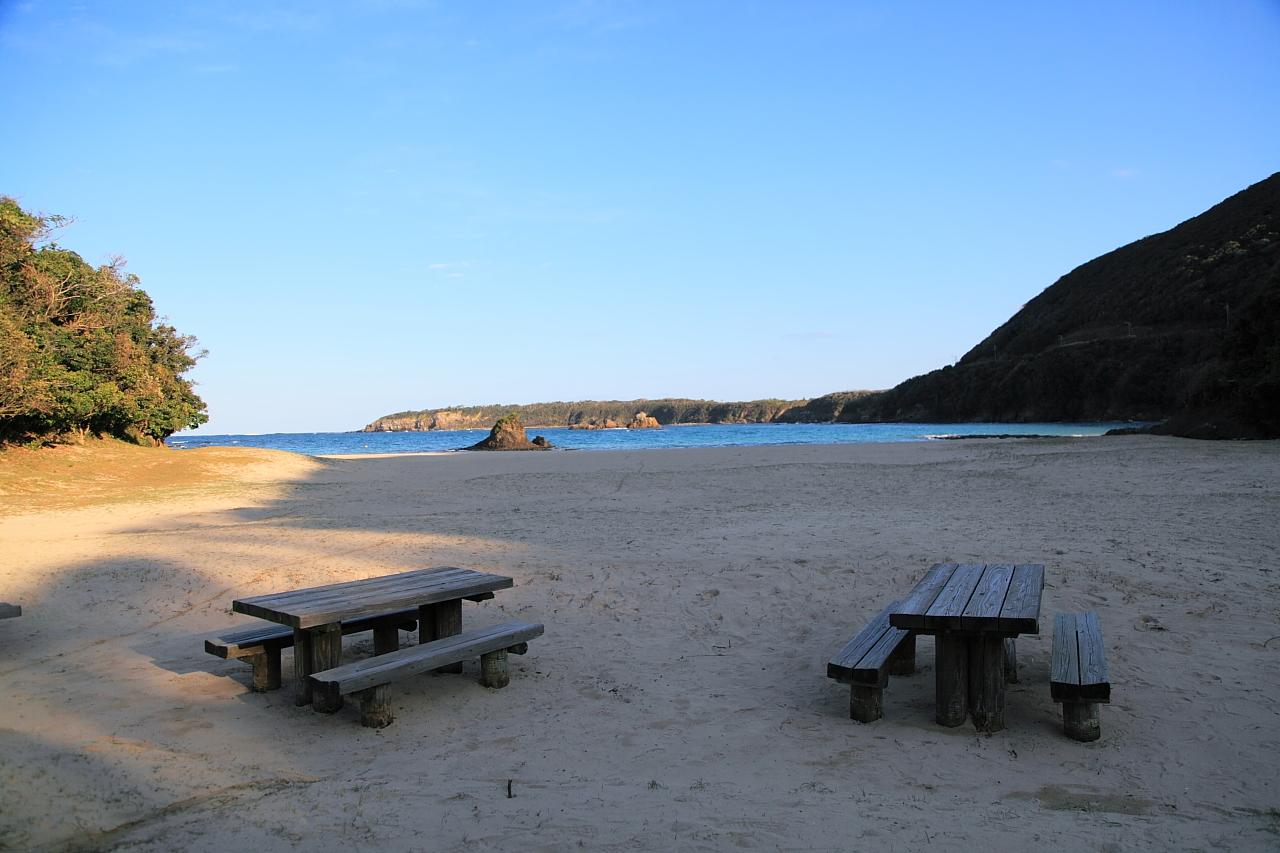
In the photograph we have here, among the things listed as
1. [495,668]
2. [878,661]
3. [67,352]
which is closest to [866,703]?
[878,661]

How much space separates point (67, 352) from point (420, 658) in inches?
878

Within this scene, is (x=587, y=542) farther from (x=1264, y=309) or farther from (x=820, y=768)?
(x=1264, y=309)

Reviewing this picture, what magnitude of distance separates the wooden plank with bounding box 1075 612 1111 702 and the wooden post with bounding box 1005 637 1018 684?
453mm

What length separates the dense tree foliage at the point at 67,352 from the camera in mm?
18062

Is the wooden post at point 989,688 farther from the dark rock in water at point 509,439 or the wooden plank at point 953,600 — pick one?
the dark rock in water at point 509,439

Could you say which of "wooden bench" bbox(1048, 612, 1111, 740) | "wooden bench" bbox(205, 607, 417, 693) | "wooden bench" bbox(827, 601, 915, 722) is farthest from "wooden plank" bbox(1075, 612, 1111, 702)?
"wooden bench" bbox(205, 607, 417, 693)

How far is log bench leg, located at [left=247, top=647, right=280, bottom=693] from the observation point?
16.9ft

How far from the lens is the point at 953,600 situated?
14.7 ft

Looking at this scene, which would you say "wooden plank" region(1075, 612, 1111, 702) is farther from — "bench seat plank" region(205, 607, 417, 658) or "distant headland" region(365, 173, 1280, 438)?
"distant headland" region(365, 173, 1280, 438)

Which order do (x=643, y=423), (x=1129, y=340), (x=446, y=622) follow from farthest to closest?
(x=643, y=423)
(x=1129, y=340)
(x=446, y=622)

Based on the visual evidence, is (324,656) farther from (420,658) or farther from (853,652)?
(853,652)

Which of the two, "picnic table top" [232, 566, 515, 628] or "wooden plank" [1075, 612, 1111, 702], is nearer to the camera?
"wooden plank" [1075, 612, 1111, 702]

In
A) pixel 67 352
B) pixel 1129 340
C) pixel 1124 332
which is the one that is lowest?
pixel 67 352

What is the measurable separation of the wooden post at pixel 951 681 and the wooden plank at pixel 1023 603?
1.17 ft
